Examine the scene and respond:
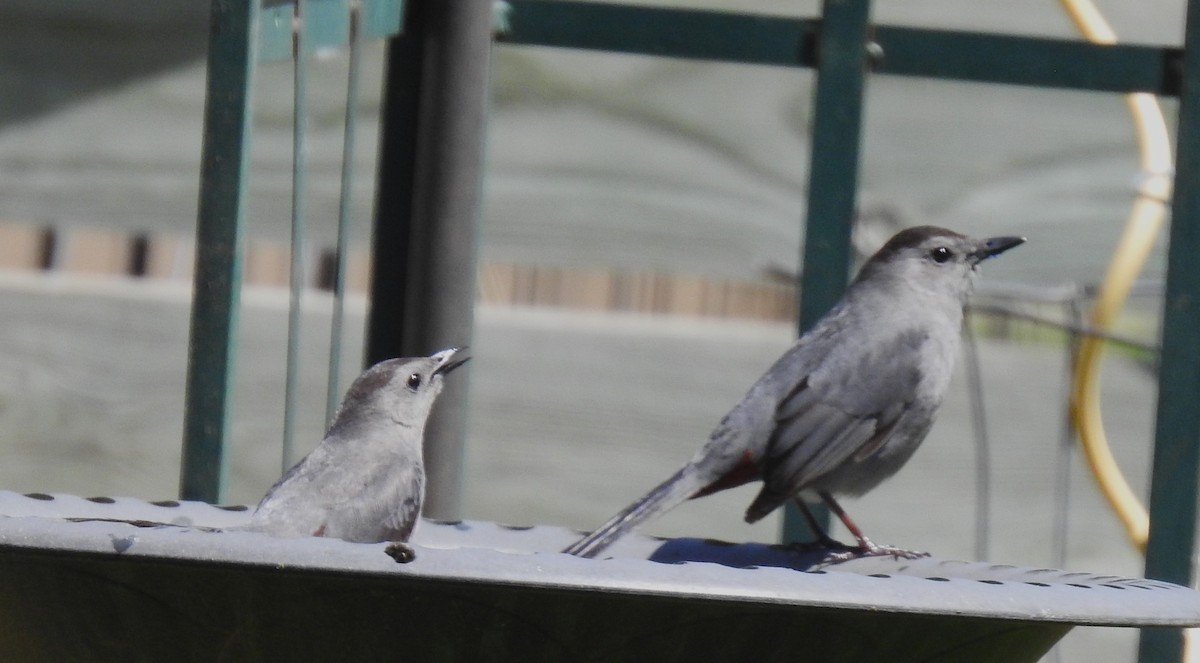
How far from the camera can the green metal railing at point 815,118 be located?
2262 mm

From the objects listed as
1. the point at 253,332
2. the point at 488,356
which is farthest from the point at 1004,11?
the point at 253,332

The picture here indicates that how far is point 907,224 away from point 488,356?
0.95 meters

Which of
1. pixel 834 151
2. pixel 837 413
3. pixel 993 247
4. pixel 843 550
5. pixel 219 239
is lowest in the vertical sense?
pixel 843 550

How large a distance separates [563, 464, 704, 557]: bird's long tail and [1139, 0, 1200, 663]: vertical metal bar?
72 centimetres

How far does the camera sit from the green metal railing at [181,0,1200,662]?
226 centimetres

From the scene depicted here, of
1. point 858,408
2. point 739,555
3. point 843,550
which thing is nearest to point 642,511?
point 739,555

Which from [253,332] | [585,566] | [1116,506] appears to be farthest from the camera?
[253,332]

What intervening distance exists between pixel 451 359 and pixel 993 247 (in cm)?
→ 107

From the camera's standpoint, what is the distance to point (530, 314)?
3.52 metres

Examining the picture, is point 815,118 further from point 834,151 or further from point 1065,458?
point 1065,458

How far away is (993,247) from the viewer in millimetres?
3043

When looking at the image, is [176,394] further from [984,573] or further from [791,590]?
[791,590]

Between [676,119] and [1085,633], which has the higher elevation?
[676,119]

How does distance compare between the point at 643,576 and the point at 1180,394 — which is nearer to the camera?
the point at 643,576
